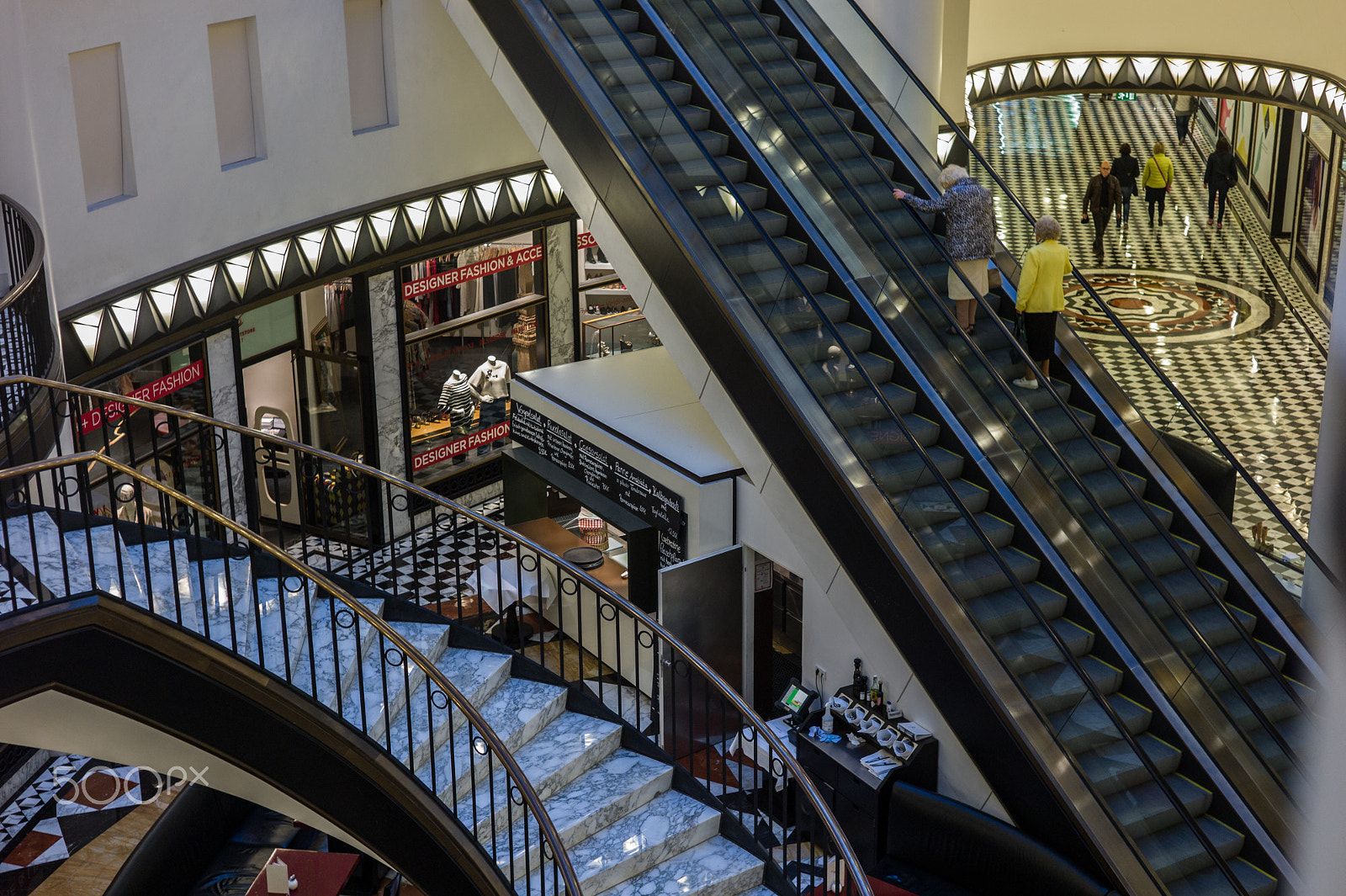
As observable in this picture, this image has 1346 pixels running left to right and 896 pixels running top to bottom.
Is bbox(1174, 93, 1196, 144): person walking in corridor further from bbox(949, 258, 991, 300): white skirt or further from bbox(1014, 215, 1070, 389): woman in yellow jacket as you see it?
bbox(1014, 215, 1070, 389): woman in yellow jacket

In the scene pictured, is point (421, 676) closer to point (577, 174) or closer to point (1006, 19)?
point (577, 174)

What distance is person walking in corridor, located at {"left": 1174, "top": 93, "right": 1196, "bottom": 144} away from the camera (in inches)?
1079

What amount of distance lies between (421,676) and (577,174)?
430 centimetres

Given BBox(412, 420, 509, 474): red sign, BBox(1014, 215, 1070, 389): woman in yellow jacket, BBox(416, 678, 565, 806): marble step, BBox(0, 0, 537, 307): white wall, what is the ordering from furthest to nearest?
BBox(412, 420, 509, 474): red sign → BBox(0, 0, 537, 307): white wall → BBox(1014, 215, 1070, 389): woman in yellow jacket → BBox(416, 678, 565, 806): marble step

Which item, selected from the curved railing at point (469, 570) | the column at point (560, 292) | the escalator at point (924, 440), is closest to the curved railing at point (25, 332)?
the curved railing at point (469, 570)

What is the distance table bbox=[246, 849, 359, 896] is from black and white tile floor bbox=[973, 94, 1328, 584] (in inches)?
263

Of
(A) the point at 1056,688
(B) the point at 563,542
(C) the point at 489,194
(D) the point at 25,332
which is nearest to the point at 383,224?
(C) the point at 489,194

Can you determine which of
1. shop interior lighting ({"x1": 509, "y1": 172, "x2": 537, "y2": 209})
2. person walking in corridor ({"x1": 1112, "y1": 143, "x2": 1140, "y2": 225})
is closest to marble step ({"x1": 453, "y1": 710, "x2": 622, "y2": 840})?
shop interior lighting ({"x1": 509, "y1": 172, "x2": 537, "y2": 209})

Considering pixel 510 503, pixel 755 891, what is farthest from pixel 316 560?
pixel 755 891

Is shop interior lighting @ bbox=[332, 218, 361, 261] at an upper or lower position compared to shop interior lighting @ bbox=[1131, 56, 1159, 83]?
lower

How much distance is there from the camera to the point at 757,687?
10.0m

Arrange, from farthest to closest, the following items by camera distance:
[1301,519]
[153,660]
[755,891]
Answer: [1301,519] < [755,891] < [153,660]

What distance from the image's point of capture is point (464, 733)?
721cm

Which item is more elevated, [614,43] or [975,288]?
[614,43]
